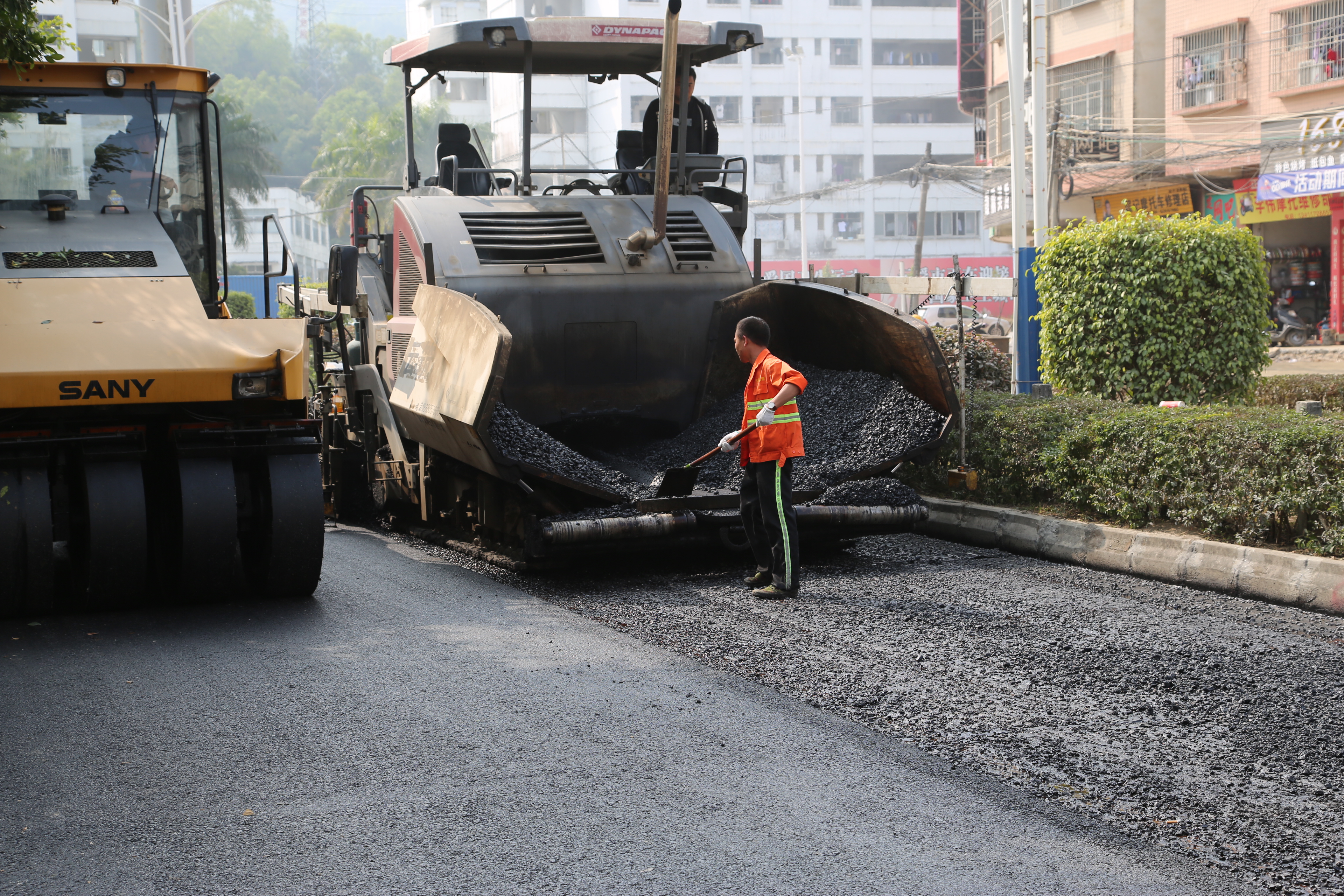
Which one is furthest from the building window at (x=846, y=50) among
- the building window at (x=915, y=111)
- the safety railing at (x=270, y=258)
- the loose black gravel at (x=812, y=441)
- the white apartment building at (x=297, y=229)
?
the safety railing at (x=270, y=258)

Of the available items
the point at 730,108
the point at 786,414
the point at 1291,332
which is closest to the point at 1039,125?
the point at 786,414

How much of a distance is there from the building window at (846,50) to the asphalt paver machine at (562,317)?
6287 cm

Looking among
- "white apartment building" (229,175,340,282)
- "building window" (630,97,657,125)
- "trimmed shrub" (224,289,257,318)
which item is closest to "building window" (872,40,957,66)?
"building window" (630,97,657,125)

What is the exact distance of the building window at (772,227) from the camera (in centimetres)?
6744

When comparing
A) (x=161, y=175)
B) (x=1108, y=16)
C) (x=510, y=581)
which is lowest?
(x=510, y=581)

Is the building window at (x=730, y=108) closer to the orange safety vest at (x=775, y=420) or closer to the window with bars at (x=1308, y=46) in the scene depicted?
the window with bars at (x=1308, y=46)

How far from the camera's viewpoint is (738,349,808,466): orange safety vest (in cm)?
724

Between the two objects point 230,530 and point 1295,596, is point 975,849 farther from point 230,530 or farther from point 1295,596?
point 230,530

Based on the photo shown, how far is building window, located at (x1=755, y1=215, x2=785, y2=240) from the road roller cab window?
198ft

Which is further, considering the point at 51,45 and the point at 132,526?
the point at 51,45

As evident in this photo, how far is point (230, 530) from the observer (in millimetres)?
6836

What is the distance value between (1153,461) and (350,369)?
5.99 m

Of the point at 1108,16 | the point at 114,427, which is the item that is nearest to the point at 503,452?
the point at 114,427

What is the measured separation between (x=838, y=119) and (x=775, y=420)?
65.0 meters
